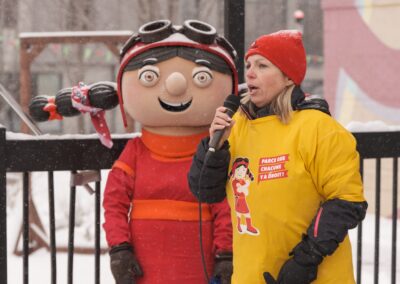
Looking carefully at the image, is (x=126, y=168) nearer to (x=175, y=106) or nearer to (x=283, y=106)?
(x=175, y=106)

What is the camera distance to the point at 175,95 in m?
3.32

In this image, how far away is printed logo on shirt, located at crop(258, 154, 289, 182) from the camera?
8.71 ft

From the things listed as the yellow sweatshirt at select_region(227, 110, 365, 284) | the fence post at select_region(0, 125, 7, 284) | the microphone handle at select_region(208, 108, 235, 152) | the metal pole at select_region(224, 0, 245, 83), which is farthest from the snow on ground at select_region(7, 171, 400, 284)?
the microphone handle at select_region(208, 108, 235, 152)

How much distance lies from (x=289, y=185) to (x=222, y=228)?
2.29 ft

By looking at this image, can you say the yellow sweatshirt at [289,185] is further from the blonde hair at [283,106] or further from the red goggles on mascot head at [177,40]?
the red goggles on mascot head at [177,40]

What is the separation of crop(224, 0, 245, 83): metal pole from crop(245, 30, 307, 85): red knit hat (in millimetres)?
950

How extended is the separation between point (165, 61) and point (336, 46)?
6934 mm

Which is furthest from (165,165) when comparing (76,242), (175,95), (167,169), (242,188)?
(76,242)

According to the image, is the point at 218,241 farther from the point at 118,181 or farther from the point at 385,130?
the point at 385,130

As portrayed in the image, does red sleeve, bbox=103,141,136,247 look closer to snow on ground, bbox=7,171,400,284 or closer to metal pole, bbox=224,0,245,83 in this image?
metal pole, bbox=224,0,245,83

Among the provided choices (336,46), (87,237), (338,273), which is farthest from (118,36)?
(338,273)

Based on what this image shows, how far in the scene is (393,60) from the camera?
930cm

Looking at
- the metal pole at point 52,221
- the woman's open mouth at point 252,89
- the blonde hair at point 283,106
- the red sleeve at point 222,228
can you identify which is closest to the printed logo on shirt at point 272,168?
the blonde hair at point 283,106

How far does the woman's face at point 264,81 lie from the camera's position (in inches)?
108
